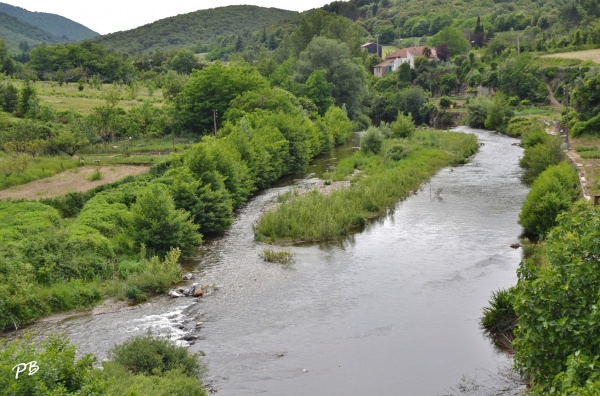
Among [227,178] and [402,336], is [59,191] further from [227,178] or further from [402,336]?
[402,336]

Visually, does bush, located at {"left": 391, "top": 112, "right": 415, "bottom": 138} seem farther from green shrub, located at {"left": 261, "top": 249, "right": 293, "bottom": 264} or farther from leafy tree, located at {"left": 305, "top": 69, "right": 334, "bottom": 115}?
green shrub, located at {"left": 261, "top": 249, "right": 293, "bottom": 264}

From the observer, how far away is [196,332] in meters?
24.2

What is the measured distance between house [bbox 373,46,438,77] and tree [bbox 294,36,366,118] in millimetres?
51472

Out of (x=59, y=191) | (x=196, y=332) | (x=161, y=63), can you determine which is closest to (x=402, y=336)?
(x=196, y=332)

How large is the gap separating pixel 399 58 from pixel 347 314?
12475 centimetres

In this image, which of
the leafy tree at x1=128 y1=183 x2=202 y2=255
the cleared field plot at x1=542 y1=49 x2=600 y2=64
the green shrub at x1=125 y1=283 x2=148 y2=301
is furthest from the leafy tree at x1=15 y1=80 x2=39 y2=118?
the cleared field plot at x1=542 y1=49 x2=600 y2=64

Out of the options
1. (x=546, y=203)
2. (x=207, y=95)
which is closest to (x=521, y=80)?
(x=207, y=95)

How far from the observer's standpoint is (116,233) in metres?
33.4

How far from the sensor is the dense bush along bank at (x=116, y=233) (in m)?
26.6

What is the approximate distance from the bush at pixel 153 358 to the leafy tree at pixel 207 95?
49902 mm

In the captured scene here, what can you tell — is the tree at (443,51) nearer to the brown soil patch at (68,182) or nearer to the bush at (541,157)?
the bush at (541,157)

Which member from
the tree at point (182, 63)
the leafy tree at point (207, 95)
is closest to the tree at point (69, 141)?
the leafy tree at point (207, 95)

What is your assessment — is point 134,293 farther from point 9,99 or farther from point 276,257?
point 9,99

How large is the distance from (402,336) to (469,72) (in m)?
104
